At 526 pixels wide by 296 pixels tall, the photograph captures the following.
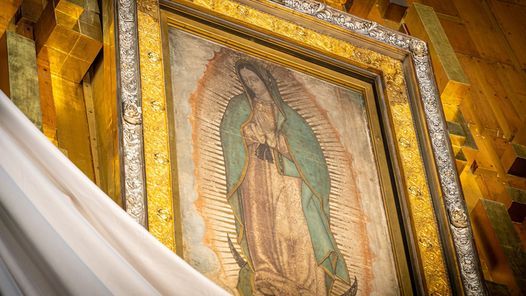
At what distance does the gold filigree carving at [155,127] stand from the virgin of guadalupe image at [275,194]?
32cm

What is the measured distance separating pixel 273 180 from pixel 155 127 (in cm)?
61

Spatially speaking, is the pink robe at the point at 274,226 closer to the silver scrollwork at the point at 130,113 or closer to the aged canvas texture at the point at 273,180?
the aged canvas texture at the point at 273,180

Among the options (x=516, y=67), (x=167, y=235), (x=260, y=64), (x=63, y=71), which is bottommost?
(x=167, y=235)

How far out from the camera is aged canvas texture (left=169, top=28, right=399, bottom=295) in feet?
14.3

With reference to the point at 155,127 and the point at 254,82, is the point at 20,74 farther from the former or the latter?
the point at 254,82

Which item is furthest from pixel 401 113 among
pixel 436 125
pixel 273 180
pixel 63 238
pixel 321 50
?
pixel 63 238

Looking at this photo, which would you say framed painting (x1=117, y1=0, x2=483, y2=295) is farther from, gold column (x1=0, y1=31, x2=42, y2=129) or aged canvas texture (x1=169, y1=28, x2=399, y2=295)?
gold column (x1=0, y1=31, x2=42, y2=129)

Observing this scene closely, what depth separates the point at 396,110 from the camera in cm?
541

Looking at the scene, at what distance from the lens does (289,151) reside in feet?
16.0

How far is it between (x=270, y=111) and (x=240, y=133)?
0.28 metres

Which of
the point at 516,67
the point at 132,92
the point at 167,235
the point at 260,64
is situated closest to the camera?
the point at 167,235

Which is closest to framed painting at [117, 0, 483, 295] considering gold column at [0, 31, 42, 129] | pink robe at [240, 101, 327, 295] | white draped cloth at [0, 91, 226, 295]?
pink robe at [240, 101, 327, 295]

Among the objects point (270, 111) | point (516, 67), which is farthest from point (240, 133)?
point (516, 67)

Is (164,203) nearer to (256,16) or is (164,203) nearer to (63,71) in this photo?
(63,71)
